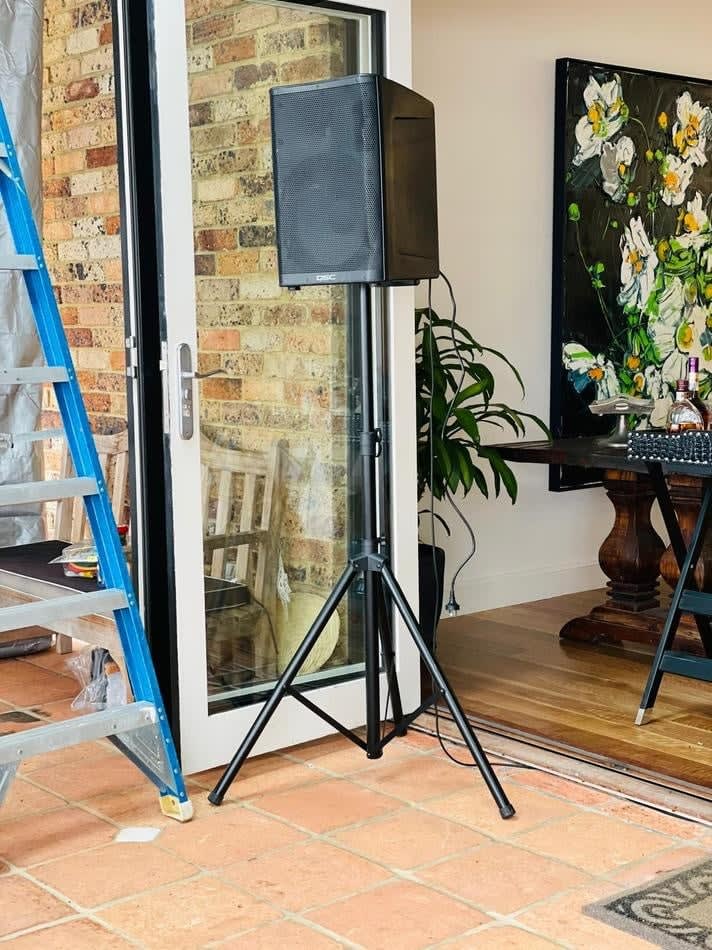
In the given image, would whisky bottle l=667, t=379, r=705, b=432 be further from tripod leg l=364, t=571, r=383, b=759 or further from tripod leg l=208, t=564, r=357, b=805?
tripod leg l=208, t=564, r=357, b=805

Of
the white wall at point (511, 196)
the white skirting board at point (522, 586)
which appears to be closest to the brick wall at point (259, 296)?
the white wall at point (511, 196)

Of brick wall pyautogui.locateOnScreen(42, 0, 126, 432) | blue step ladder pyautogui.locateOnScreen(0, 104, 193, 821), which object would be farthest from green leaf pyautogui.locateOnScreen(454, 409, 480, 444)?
blue step ladder pyautogui.locateOnScreen(0, 104, 193, 821)

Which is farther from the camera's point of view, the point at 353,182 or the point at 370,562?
the point at 370,562

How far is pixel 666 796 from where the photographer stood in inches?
124

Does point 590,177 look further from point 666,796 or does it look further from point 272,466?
point 666,796

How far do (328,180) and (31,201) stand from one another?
3.86 ft

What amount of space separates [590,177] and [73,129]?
6.68ft

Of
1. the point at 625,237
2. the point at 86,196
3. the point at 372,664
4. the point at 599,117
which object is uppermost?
the point at 599,117

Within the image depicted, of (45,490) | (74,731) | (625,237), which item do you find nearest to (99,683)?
(74,731)

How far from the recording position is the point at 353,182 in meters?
3.01

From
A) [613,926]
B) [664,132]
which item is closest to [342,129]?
[613,926]

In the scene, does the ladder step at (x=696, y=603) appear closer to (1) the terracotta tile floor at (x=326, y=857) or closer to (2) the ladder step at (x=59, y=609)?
(1) the terracotta tile floor at (x=326, y=857)

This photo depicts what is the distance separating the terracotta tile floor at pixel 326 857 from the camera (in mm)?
2490

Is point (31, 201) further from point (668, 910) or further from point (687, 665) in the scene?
point (668, 910)
